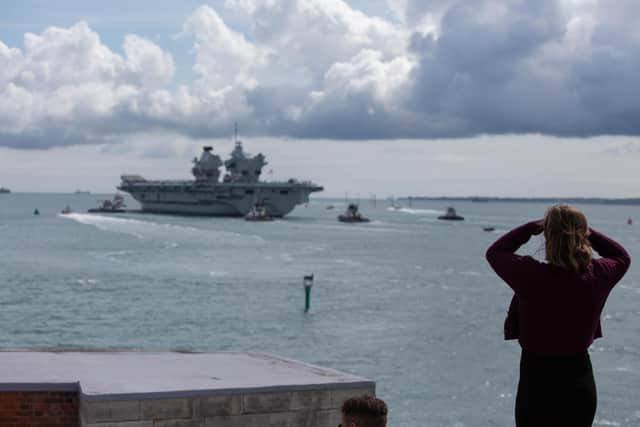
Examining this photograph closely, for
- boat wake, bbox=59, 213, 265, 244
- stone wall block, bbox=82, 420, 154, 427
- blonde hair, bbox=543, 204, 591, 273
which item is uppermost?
blonde hair, bbox=543, 204, 591, 273

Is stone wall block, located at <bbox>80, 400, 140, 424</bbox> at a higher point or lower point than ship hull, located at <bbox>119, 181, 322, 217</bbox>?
lower

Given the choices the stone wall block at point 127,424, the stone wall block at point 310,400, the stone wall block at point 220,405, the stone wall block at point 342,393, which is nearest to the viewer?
the stone wall block at point 127,424

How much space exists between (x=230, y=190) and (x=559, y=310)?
15003 centimetres

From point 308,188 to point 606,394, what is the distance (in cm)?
12177

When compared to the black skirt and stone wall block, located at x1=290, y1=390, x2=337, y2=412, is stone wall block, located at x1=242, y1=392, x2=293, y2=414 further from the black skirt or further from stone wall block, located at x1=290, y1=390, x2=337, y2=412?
the black skirt

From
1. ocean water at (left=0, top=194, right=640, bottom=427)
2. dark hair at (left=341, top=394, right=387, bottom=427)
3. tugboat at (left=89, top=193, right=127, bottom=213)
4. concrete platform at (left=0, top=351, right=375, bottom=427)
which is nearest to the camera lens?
dark hair at (left=341, top=394, right=387, bottom=427)

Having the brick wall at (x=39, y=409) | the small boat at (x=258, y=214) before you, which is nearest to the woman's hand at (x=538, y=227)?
the brick wall at (x=39, y=409)

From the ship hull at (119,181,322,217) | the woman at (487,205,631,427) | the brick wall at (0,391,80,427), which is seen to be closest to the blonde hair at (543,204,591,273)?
the woman at (487,205,631,427)

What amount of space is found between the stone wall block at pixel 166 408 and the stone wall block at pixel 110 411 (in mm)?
93

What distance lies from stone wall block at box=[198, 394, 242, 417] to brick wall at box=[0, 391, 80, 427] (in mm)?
1157

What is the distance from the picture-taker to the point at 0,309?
40281 mm

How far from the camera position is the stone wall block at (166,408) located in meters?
8.08

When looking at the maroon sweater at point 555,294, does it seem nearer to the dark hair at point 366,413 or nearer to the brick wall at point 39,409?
the dark hair at point 366,413

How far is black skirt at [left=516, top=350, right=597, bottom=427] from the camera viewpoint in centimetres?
425
